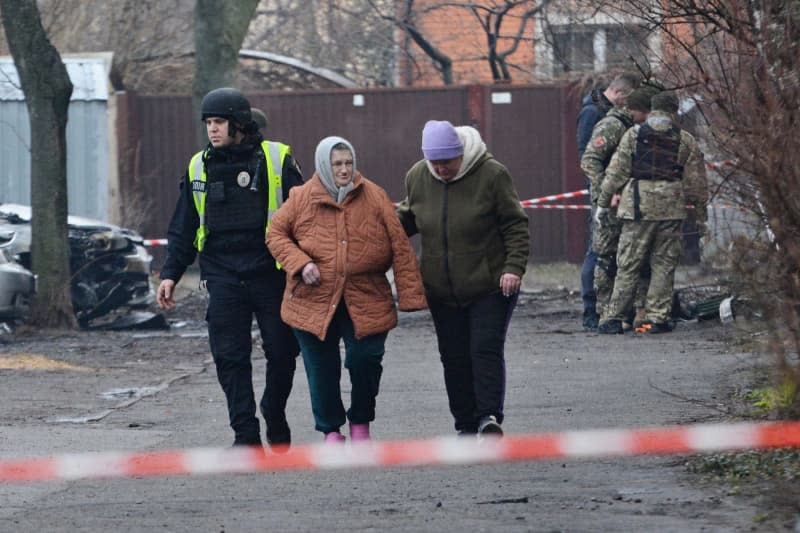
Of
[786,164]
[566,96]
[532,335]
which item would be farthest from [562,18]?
[786,164]

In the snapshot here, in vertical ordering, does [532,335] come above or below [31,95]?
below

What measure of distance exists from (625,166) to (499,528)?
264 inches

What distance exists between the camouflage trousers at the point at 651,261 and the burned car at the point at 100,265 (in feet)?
16.1

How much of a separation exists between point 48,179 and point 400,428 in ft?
21.8

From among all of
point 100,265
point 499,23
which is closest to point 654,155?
point 100,265

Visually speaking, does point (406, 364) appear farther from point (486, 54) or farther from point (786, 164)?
point (486, 54)

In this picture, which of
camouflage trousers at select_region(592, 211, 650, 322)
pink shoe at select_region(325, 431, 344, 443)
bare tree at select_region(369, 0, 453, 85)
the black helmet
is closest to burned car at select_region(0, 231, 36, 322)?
camouflage trousers at select_region(592, 211, 650, 322)

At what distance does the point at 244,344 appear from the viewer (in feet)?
25.2

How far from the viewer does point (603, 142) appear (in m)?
12.4

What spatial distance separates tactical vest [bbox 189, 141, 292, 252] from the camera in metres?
7.54

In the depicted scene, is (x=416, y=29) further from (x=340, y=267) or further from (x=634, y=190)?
(x=340, y=267)

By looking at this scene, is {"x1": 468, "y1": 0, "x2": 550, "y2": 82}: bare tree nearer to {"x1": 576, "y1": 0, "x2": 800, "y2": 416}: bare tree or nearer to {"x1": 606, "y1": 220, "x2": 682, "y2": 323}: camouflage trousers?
{"x1": 606, "y1": 220, "x2": 682, "y2": 323}: camouflage trousers

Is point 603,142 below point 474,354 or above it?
above

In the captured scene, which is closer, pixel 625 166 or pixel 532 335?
pixel 625 166
